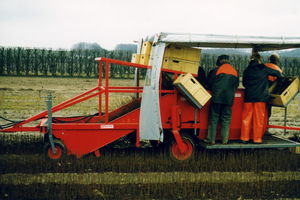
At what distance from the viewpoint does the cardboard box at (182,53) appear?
23.9 ft

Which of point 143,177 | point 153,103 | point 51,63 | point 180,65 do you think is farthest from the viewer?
point 51,63

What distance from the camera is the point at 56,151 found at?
714cm

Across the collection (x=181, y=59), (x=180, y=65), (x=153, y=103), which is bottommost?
(x=153, y=103)

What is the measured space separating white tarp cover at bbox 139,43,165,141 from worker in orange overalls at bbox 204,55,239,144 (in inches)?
45.3

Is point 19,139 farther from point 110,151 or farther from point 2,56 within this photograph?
point 2,56

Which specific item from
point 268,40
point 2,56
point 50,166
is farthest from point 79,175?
point 2,56

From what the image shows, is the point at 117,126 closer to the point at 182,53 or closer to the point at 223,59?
the point at 182,53

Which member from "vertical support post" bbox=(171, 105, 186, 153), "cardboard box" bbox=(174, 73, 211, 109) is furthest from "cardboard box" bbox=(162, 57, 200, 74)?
"vertical support post" bbox=(171, 105, 186, 153)

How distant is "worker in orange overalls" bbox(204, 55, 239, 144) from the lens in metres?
7.25

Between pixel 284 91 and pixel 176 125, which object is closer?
pixel 176 125

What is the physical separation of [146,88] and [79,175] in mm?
2015

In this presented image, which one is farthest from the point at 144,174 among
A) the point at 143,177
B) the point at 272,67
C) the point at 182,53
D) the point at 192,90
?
the point at 272,67

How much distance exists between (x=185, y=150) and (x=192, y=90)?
1.29 metres

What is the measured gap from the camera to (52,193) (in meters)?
5.47
